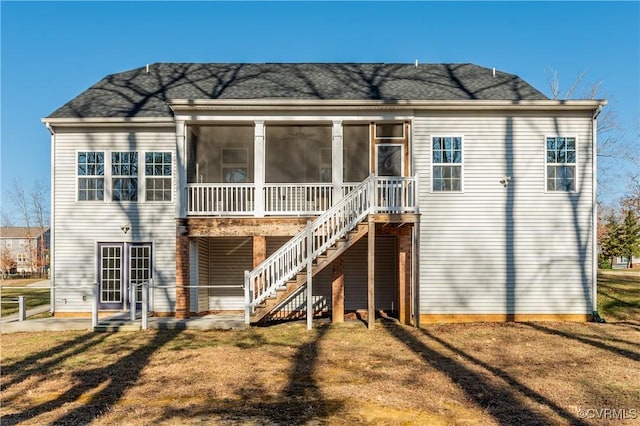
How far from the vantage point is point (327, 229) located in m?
12.8

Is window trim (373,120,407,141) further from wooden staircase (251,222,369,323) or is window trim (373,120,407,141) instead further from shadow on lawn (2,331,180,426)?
shadow on lawn (2,331,180,426)

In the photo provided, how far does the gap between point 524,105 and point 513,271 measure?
458 cm

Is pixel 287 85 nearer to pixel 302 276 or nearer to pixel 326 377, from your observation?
pixel 302 276

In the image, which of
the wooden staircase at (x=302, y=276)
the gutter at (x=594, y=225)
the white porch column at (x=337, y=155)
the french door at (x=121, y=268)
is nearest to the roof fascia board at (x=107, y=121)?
the french door at (x=121, y=268)

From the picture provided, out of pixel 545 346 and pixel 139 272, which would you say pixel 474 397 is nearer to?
pixel 545 346

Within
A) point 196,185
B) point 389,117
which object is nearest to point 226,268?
point 196,185

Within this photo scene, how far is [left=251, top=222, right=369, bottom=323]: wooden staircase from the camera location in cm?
1252

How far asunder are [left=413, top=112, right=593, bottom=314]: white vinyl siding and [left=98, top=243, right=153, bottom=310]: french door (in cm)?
815

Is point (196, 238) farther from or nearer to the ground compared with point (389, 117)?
nearer to the ground

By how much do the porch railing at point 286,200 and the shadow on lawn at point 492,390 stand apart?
401cm

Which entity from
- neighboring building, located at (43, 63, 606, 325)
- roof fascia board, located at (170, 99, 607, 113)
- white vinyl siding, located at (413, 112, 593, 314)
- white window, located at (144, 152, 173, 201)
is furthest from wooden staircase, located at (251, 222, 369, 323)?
white window, located at (144, 152, 173, 201)

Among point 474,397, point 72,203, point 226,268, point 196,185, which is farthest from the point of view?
point 226,268

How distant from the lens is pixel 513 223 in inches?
547

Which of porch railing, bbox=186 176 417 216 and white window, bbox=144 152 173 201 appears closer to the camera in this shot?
porch railing, bbox=186 176 417 216
